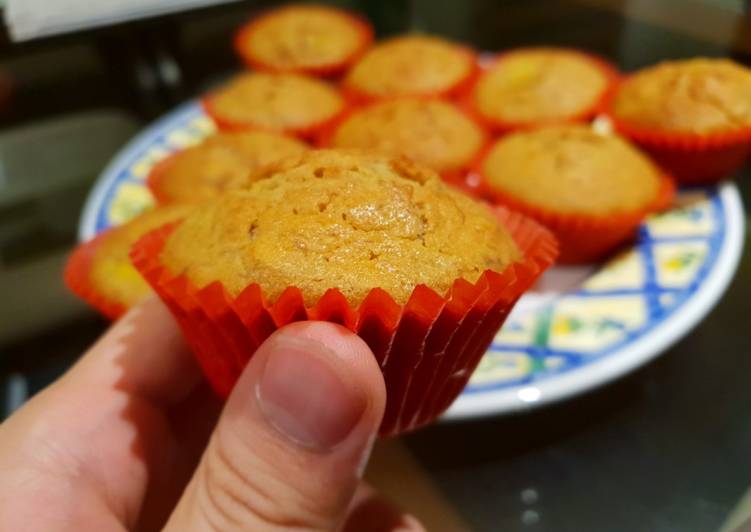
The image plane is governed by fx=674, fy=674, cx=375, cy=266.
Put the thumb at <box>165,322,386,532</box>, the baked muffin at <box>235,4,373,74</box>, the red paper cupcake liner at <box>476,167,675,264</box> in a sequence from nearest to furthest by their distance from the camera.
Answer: the thumb at <box>165,322,386,532</box>
the red paper cupcake liner at <box>476,167,675,264</box>
the baked muffin at <box>235,4,373,74</box>

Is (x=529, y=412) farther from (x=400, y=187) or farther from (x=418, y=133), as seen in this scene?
(x=418, y=133)

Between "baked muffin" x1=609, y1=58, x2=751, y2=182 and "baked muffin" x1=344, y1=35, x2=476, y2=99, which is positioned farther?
"baked muffin" x1=344, y1=35, x2=476, y2=99

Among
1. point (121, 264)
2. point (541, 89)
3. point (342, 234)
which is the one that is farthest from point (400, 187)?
point (541, 89)

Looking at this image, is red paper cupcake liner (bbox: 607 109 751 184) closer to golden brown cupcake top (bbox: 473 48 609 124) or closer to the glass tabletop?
the glass tabletop

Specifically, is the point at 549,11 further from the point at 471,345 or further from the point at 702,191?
the point at 471,345

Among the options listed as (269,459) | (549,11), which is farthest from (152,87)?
(269,459)

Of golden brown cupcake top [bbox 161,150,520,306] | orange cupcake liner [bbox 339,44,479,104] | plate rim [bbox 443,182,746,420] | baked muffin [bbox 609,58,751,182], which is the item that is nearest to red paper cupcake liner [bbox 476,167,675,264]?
baked muffin [bbox 609,58,751,182]
